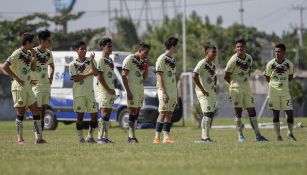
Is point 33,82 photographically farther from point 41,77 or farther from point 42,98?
point 42,98

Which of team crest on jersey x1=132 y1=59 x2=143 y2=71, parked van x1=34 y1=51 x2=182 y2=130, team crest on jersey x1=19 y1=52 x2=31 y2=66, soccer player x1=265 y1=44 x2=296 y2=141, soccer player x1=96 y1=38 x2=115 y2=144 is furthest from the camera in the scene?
parked van x1=34 y1=51 x2=182 y2=130

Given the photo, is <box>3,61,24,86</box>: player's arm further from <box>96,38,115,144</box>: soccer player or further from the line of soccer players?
<box>96,38,115,144</box>: soccer player

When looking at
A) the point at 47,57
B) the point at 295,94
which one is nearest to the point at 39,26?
the point at 295,94

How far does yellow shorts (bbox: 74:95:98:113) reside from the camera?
1941 centimetres

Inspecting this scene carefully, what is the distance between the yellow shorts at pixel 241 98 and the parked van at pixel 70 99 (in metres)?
13.1

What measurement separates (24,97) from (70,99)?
50.9 ft

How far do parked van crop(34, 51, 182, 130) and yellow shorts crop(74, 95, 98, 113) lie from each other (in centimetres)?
1347

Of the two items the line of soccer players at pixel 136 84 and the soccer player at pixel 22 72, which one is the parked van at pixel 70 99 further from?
the soccer player at pixel 22 72

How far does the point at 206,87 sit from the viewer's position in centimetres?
1947

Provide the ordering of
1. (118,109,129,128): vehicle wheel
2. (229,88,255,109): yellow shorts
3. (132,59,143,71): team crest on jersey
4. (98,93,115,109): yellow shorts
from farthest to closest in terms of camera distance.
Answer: (118,109,129,128): vehicle wheel < (229,88,255,109): yellow shorts < (132,59,143,71): team crest on jersey < (98,93,115,109): yellow shorts

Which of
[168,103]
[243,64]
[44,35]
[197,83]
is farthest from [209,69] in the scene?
[44,35]

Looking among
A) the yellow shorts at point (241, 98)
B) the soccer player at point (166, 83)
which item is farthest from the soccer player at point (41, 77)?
the yellow shorts at point (241, 98)

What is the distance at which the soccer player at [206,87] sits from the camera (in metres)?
19.3

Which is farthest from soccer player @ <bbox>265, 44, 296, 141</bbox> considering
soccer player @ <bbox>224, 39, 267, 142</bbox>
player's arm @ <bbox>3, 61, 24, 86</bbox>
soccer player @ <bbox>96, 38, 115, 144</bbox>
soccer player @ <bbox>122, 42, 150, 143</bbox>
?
player's arm @ <bbox>3, 61, 24, 86</bbox>
